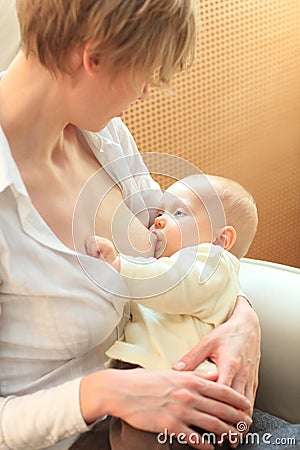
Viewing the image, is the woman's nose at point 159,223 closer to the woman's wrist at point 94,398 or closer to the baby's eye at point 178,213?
the baby's eye at point 178,213

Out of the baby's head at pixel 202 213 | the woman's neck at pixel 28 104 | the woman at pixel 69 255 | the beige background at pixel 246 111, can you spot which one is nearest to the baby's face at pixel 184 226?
the baby's head at pixel 202 213

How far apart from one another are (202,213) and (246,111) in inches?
27.5

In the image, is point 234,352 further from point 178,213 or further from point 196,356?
point 178,213

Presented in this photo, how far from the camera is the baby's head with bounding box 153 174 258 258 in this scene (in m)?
1.01

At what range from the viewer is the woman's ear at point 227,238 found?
104cm

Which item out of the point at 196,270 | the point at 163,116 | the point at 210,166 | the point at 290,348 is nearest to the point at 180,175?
the point at 196,270

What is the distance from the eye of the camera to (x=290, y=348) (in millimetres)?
1109

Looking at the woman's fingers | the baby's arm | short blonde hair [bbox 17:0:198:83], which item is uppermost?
short blonde hair [bbox 17:0:198:83]

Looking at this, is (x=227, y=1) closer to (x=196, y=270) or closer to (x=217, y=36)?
(x=217, y=36)

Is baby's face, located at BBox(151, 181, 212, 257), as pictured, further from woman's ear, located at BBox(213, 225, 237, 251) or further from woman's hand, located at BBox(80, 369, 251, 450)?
woman's hand, located at BBox(80, 369, 251, 450)

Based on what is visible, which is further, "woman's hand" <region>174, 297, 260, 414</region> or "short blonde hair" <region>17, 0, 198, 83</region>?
"woman's hand" <region>174, 297, 260, 414</region>

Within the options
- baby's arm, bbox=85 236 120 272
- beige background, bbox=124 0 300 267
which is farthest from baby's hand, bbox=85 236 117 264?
beige background, bbox=124 0 300 267

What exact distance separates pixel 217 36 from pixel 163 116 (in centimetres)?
22

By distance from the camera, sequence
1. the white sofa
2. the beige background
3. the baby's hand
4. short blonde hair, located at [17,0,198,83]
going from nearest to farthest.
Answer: short blonde hair, located at [17,0,198,83], the baby's hand, the white sofa, the beige background
